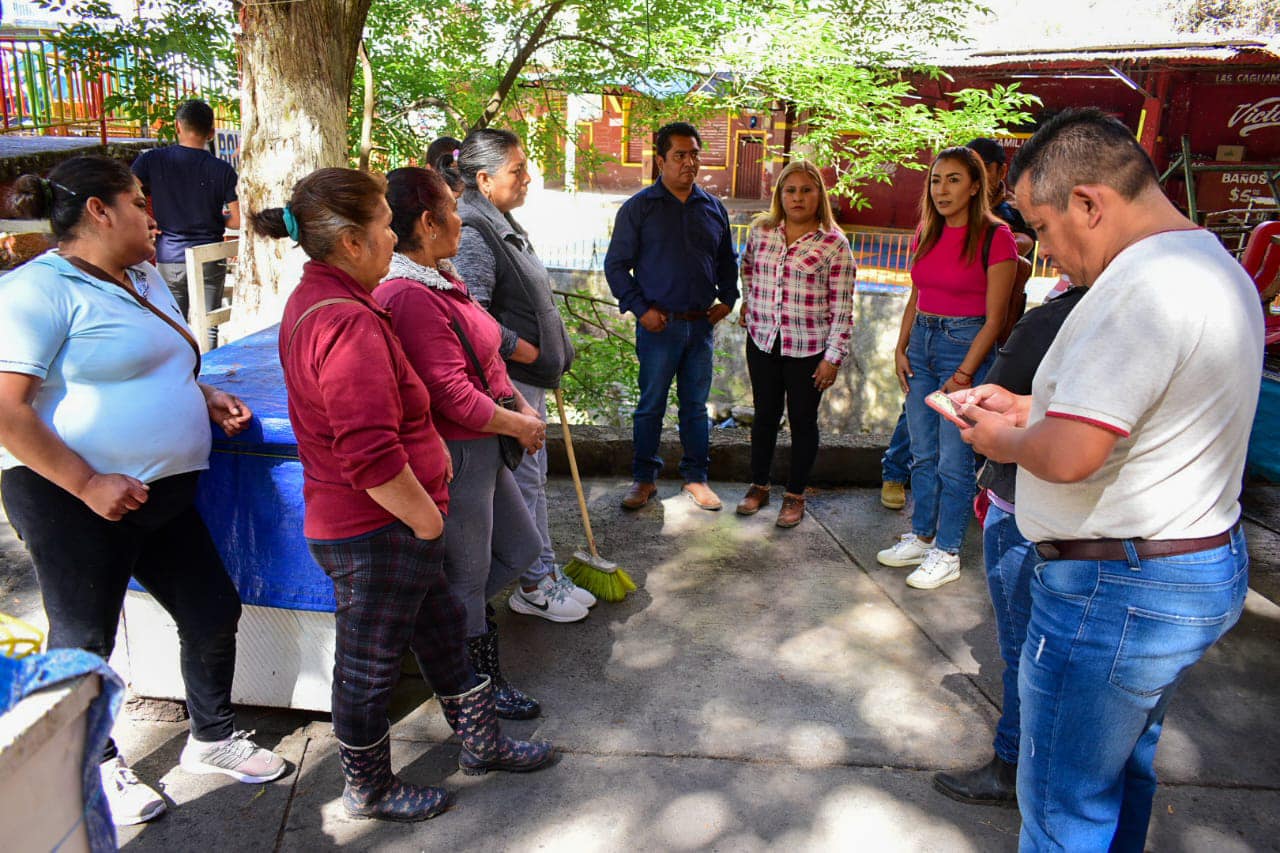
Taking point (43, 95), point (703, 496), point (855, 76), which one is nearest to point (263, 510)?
point (703, 496)

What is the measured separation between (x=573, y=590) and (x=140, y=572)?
1701mm

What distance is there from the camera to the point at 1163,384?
65.6 inches

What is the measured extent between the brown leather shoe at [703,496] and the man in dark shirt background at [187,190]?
3.04m

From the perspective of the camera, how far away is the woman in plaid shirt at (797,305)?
15.1 ft

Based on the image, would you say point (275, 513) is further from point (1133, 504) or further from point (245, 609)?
point (1133, 504)

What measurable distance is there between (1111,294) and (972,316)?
2.45m

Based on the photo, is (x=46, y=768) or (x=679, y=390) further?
(x=679, y=390)

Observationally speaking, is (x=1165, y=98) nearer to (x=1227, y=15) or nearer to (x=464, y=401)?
(x=1227, y=15)

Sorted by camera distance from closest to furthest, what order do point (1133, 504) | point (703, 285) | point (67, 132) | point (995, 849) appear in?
point (1133, 504)
point (995, 849)
point (703, 285)
point (67, 132)

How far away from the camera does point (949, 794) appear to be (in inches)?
111

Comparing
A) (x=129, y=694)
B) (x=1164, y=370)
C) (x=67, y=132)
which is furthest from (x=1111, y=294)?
(x=67, y=132)

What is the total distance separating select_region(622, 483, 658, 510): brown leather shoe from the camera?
4898 millimetres

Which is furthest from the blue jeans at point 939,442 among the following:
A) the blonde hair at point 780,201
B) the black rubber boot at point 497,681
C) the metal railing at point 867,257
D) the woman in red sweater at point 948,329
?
the metal railing at point 867,257

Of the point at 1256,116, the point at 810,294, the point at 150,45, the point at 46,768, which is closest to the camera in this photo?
the point at 46,768
